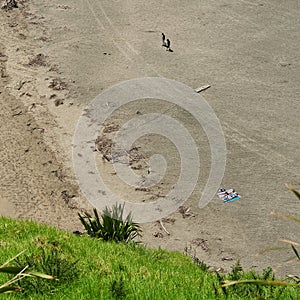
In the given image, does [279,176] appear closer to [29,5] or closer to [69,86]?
[69,86]

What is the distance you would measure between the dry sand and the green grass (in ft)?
25.5

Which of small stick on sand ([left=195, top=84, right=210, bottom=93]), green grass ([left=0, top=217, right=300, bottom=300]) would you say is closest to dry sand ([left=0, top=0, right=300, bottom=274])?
small stick on sand ([left=195, top=84, right=210, bottom=93])

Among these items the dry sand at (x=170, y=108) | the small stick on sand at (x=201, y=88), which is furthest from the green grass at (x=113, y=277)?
the small stick on sand at (x=201, y=88)

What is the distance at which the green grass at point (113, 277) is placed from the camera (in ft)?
21.6

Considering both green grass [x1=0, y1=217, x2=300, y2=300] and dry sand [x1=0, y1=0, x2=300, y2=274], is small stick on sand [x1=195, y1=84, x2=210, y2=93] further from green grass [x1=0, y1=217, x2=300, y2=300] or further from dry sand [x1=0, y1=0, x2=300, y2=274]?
green grass [x1=0, y1=217, x2=300, y2=300]

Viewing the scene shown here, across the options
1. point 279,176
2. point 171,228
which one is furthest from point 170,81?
point 171,228

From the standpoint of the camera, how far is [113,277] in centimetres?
713

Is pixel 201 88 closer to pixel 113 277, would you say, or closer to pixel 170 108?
pixel 170 108

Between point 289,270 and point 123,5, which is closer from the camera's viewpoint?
point 289,270

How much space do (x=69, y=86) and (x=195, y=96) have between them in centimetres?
543

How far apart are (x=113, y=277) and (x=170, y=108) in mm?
17069

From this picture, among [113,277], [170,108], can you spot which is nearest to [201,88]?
[170,108]

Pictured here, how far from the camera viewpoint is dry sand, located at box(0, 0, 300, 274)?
1805cm

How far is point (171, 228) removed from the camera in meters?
17.8
